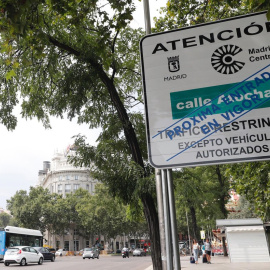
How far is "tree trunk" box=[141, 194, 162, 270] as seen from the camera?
5.85 metres

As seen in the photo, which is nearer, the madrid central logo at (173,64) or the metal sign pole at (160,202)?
the madrid central logo at (173,64)

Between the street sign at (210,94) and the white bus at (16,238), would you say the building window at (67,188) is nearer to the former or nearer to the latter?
the white bus at (16,238)

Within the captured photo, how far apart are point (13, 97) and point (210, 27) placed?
738cm

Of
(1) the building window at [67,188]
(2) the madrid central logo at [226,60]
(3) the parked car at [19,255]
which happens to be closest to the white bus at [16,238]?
(3) the parked car at [19,255]

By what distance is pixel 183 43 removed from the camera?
1769 millimetres

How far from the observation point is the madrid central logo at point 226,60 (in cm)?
164

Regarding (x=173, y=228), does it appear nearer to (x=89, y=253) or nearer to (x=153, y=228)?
(x=153, y=228)

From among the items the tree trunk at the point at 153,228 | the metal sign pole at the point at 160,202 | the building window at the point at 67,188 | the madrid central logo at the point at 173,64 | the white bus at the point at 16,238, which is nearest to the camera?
the madrid central logo at the point at 173,64

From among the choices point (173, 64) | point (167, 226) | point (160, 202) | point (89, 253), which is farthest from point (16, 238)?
point (173, 64)

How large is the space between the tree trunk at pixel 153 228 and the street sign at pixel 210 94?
14.8 feet

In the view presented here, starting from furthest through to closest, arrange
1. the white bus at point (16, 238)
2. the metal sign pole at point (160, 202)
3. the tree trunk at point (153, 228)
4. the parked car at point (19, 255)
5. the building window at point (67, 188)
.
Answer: the building window at point (67, 188), the white bus at point (16, 238), the parked car at point (19, 255), the tree trunk at point (153, 228), the metal sign pole at point (160, 202)

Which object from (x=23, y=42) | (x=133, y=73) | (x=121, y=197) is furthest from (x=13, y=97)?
(x=121, y=197)

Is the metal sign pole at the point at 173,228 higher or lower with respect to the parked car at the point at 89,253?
higher

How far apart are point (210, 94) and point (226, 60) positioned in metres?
0.23
